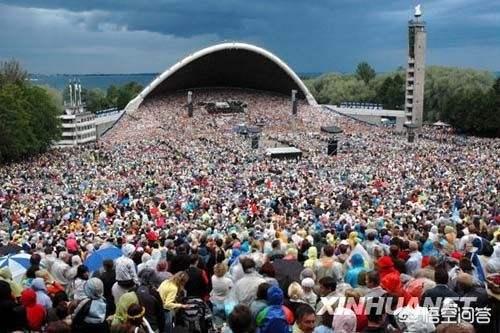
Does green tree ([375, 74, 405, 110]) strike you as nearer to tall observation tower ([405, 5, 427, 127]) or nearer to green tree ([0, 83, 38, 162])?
tall observation tower ([405, 5, 427, 127])

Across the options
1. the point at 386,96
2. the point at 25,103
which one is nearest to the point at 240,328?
the point at 25,103

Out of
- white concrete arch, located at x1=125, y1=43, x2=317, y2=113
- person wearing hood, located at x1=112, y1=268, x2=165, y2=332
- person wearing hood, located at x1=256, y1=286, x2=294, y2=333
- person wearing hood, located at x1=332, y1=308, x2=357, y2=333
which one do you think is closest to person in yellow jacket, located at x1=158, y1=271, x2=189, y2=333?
person wearing hood, located at x1=112, y1=268, x2=165, y2=332

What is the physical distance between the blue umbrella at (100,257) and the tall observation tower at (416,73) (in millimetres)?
58762

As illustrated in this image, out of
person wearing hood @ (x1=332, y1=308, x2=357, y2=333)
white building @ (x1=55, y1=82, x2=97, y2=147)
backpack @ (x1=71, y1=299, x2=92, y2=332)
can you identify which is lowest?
white building @ (x1=55, y1=82, x2=97, y2=147)

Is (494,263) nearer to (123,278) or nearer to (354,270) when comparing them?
(354,270)

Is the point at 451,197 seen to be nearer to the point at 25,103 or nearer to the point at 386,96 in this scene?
the point at 25,103

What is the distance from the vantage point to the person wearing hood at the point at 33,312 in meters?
6.24

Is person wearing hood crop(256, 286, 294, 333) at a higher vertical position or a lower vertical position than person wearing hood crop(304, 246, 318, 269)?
higher

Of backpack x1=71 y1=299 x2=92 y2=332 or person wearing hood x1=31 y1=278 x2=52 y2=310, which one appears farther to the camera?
person wearing hood x1=31 y1=278 x2=52 y2=310

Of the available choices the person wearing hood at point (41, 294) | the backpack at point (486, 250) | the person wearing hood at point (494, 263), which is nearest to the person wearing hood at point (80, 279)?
the person wearing hood at point (41, 294)

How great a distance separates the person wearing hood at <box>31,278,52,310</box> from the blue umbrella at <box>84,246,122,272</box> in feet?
6.87

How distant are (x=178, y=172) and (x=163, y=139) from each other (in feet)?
64.4

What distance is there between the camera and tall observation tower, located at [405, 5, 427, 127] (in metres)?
65.0

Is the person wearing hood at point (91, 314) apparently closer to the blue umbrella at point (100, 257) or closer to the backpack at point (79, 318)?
the backpack at point (79, 318)
